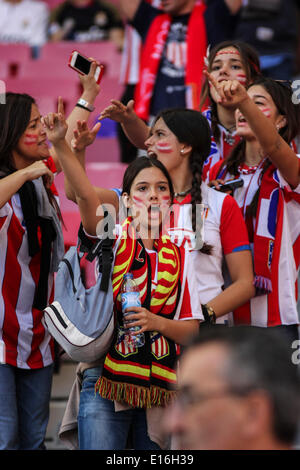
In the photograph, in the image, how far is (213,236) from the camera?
3.11 meters

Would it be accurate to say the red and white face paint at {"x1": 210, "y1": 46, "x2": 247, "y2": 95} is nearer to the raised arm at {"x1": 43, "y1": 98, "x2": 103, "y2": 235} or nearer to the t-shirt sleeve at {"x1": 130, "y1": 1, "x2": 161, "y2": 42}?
the raised arm at {"x1": 43, "y1": 98, "x2": 103, "y2": 235}

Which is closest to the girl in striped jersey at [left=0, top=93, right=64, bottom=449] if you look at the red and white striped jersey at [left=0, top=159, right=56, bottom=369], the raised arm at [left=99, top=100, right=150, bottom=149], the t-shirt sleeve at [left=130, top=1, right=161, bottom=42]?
the red and white striped jersey at [left=0, top=159, right=56, bottom=369]

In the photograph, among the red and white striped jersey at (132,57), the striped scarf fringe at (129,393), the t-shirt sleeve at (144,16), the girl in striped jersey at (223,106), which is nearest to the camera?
the striped scarf fringe at (129,393)

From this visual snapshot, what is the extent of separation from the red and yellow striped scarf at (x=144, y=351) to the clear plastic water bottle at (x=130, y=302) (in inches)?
0.7

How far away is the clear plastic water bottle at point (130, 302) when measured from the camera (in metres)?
2.67

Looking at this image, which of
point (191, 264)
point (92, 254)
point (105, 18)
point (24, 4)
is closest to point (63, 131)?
point (92, 254)

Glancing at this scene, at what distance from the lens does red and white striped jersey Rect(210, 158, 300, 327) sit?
3.16 m

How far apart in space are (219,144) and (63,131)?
1111mm

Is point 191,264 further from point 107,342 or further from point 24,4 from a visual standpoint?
point 24,4

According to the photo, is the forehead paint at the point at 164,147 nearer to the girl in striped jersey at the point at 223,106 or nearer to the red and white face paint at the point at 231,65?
the girl in striped jersey at the point at 223,106

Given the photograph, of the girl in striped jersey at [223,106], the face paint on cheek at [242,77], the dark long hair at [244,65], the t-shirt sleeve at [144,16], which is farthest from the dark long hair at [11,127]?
the t-shirt sleeve at [144,16]

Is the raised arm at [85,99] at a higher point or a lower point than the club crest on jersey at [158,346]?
higher

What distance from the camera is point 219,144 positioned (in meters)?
3.73

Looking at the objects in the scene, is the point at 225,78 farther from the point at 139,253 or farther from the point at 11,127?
the point at 139,253
